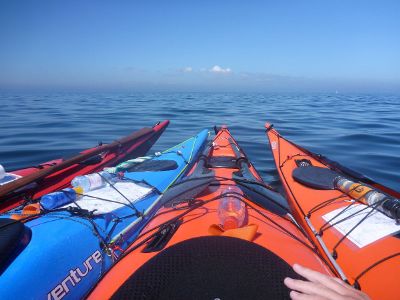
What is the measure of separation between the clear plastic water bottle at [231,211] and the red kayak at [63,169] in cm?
216

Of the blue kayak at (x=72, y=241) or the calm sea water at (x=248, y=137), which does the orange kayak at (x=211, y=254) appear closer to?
the blue kayak at (x=72, y=241)

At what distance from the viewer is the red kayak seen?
297 centimetres

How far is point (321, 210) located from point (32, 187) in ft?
11.4

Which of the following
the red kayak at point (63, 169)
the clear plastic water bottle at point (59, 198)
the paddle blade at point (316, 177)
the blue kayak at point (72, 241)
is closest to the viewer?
the blue kayak at point (72, 241)

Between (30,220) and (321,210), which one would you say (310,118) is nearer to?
(321,210)

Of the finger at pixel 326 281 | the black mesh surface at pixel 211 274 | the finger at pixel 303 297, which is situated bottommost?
the black mesh surface at pixel 211 274

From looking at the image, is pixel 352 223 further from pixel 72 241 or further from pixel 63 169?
pixel 63 169

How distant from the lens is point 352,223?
8.04ft

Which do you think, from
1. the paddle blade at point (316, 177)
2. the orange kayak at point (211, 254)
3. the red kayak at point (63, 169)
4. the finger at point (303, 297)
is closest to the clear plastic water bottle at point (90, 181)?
the red kayak at point (63, 169)

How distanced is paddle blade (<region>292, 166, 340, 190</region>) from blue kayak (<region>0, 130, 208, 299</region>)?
6.26 ft

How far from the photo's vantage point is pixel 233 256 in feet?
4.39

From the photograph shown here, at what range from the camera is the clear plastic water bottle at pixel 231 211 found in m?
1.86

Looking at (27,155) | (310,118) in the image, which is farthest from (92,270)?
(310,118)

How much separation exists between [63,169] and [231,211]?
2998 mm
